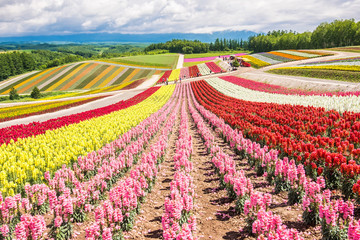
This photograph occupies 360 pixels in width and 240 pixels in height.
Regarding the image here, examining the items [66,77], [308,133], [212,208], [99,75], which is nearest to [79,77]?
[66,77]

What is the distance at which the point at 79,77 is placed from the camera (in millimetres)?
98375

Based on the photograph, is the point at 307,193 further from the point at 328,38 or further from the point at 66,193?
the point at 328,38

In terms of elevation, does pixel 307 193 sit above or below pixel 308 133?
below

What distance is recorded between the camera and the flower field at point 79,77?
9100 centimetres

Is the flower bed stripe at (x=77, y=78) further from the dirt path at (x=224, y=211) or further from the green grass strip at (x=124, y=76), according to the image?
the dirt path at (x=224, y=211)

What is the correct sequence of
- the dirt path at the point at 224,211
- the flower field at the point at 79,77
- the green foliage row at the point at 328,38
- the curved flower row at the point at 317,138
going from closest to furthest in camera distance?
the dirt path at the point at 224,211, the curved flower row at the point at 317,138, the flower field at the point at 79,77, the green foliage row at the point at 328,38

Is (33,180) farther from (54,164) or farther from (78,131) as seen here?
(78,131)

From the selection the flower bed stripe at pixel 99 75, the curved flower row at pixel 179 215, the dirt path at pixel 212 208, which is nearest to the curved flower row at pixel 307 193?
the dirt path at pixel 212 208

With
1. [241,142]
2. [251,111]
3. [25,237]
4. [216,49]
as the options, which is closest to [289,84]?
[251,111]

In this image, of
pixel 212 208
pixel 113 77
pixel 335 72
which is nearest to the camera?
pixel 212 208

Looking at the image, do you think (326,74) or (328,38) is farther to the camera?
(328,38)

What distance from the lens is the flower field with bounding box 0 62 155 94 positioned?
91.0m

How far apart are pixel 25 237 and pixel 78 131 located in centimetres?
1337

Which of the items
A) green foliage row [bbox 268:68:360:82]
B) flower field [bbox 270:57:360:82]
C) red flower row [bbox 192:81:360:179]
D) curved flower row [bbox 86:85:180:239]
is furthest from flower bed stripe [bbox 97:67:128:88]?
curved flower row [bbox 86:85:180:239]
